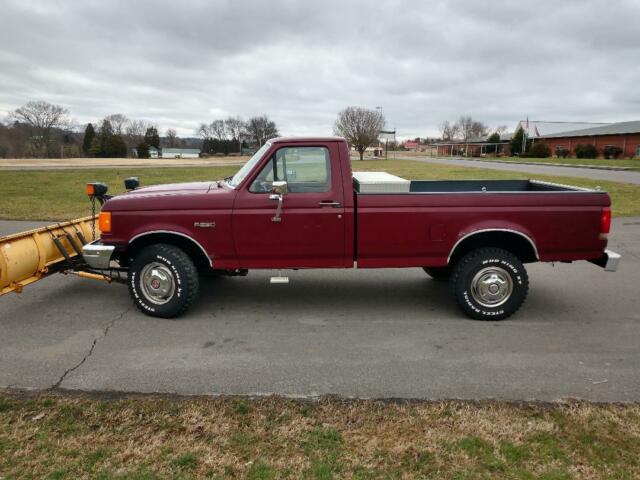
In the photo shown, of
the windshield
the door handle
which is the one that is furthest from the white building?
the door handle

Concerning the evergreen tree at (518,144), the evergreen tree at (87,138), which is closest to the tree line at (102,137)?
the evergreen tree at (87,138)

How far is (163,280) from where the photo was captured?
4.99 meters

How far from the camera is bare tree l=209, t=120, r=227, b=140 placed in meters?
112

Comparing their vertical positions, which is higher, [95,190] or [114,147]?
[114,147]

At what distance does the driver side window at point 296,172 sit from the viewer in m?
4.88

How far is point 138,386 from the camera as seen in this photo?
362cm

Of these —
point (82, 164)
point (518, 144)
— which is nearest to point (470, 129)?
point (518, 144)

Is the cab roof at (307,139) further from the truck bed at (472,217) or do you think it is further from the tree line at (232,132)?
the tree line at (232,132)

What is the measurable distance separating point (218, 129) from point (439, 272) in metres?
113

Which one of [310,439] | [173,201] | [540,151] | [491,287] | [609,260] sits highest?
[540,151]

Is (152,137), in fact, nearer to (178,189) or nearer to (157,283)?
(178,189)

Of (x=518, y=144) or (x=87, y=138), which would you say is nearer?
(x=518, y=144)

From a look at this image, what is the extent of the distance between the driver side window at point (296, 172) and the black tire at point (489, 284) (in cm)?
171

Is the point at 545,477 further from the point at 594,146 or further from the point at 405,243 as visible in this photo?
the point at 594,146
